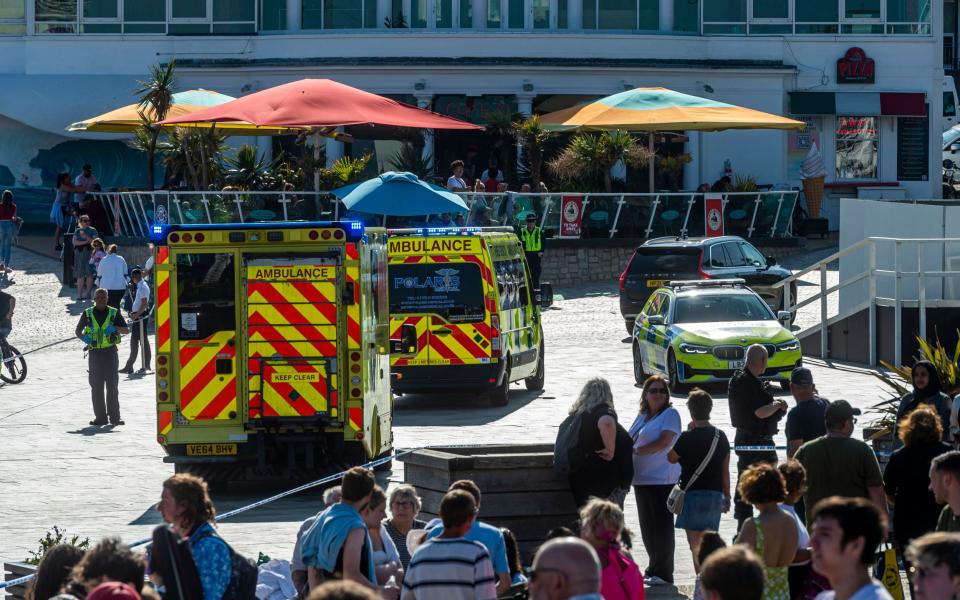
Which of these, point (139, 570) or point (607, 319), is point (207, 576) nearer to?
point (139, 570)

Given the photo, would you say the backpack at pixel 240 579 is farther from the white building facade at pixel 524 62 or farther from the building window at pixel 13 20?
the building window at pixel 13 20

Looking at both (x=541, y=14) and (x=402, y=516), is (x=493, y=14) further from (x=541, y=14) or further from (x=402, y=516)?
(x=402, y=516)

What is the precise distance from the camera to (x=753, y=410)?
12.5 meters

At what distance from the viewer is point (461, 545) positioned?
748 cm

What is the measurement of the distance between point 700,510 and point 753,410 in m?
1.79

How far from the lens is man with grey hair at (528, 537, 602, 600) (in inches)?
219

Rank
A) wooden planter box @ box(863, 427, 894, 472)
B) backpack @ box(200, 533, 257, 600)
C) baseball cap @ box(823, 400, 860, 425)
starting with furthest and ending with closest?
wooden planter box @ box(863, 427, 894, 472) → baseball cap @ box(823, 400, 860, 425) → backpack @ box(200, 533, 257, 600)

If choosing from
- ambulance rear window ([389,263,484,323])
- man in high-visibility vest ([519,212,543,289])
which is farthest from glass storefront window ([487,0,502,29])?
ambulance rear window ([389,263,484,323])

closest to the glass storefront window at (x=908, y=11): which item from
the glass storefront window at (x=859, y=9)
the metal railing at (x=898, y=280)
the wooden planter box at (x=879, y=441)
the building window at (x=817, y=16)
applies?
the glass storefront window at (x=859, y=9)

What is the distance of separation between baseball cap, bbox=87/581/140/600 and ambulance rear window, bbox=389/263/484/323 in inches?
546

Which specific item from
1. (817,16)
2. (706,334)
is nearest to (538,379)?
(706,334)

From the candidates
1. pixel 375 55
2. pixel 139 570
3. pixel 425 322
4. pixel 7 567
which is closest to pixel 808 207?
pixel 375 55

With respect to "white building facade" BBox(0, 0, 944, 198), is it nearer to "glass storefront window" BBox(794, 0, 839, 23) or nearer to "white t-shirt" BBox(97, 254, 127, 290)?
"glass storefront window" BBox(794, 0, 839, 23)

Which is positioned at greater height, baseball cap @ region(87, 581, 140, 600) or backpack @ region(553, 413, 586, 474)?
baseball cap @ region(87, 581, 140, 600)
